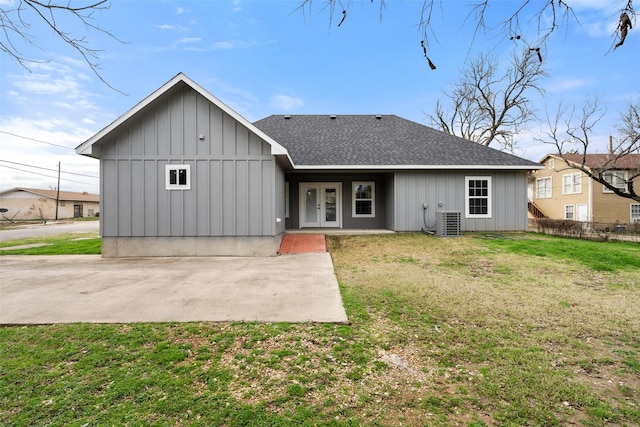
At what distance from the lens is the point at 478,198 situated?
11.8 metres

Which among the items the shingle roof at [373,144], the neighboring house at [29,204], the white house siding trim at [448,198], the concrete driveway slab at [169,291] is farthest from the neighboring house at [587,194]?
the neighboring house at [29,204]

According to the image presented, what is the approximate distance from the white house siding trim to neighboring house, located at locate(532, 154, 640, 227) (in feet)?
32.1

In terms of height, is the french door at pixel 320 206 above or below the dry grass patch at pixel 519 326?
above

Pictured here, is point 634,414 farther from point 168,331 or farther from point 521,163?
point 521,163

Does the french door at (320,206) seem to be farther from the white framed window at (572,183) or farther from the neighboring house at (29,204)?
the neighboring house at (29,204)

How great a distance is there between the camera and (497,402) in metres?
2.25

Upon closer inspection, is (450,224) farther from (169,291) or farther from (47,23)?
(47,23)

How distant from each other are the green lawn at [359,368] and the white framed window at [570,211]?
22.7 meters

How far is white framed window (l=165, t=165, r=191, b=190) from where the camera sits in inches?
336

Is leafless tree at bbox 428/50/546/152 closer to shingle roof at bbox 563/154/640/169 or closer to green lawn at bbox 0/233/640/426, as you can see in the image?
shingle roof at bbox 563/154/640/169

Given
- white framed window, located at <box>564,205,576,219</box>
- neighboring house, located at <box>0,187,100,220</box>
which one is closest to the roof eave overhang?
white framed window, located at <box>564,205,576,219</box>

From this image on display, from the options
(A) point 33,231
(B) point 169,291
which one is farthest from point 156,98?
(A) point 33,231

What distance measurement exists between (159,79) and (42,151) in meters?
51.3

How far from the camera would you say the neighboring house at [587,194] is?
2061 cm
